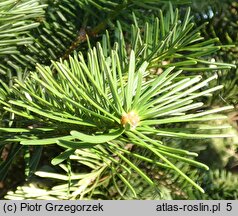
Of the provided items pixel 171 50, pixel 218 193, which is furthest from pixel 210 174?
pixel 171 50

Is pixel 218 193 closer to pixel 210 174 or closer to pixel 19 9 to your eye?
pixel 210 174

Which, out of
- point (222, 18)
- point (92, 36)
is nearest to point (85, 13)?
point (92, 36)

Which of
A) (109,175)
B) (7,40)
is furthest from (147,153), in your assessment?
(7,40)

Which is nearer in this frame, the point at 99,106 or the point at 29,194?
the point at 99,106

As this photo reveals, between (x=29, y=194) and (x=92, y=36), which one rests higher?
(x=92, y=36)

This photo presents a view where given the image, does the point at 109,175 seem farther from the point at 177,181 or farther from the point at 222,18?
the point at 222,18

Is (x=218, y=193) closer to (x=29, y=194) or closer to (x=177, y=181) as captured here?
(x=177, y=181)

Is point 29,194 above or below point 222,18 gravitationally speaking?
below
